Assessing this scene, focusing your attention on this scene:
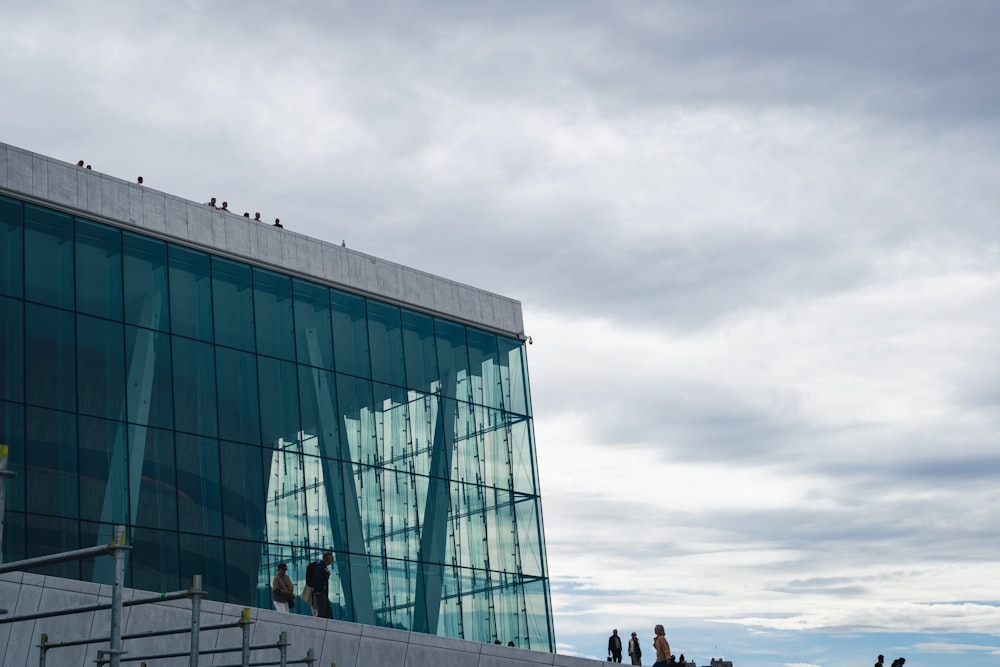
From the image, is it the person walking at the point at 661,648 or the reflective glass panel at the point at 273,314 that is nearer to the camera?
the person walking at the point at 661,648

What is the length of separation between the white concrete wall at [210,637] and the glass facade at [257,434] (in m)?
8.20

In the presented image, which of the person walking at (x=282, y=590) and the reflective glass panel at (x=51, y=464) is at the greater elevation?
the reflective glass panel at (x=51, y=464)

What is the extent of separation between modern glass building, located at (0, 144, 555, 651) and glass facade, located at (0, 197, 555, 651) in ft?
0.21

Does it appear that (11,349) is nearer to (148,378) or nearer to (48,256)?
(48,256)

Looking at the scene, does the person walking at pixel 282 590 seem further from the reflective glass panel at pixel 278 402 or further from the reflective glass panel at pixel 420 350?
the reflective glass panel at pixel 420 350

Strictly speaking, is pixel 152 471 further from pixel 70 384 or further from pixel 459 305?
pixel 459 305

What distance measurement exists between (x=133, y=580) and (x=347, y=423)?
9.77m

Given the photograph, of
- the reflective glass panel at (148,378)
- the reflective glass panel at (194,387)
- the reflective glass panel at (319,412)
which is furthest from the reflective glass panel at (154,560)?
the reflective glass panel at (319,412)

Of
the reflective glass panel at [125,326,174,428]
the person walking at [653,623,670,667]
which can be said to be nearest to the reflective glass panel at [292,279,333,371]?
the reflective glass panel at [125,326,174,428]

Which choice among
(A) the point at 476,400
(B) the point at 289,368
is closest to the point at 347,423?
(B) the point at 289,368

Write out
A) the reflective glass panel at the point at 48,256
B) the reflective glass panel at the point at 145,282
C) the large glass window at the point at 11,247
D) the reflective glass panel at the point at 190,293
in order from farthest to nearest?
the reflective glass panel at the point at 190,293 → the reflective glass panel at the point at 145,282 → the reflective glass panel at the point at 48,256 → the large glass window at the point at 11,247

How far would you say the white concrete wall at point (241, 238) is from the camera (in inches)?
1470

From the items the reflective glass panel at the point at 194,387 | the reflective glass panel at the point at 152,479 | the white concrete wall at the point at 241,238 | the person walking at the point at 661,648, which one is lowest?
the person walking at the point at 661,648

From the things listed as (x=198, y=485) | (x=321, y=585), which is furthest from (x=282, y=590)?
(x=198, y=485)
